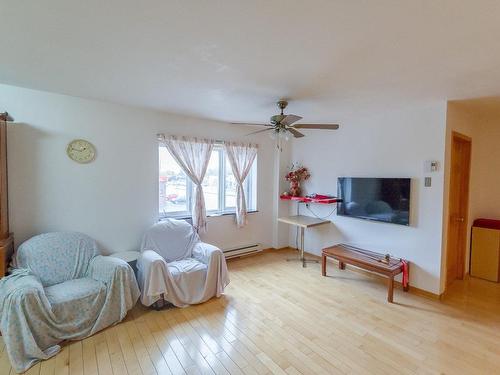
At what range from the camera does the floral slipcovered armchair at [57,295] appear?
6.04 feet

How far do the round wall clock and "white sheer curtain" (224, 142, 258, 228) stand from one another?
1.91 m

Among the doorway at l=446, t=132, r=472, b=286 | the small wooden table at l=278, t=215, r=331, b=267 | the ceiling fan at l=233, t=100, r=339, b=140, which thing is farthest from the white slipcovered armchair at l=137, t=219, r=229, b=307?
the doorway at l=446, t=132, r=472, b=286

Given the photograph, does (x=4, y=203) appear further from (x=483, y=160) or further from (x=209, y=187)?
(x=483, y=160)

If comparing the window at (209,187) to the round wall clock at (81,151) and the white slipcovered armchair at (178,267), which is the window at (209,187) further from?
the round wall clock at (81,151)

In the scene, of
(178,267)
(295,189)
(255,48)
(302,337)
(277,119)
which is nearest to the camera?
(255,48)

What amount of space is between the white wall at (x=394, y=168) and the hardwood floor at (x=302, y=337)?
58 centimetres

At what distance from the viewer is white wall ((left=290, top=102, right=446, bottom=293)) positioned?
292cm

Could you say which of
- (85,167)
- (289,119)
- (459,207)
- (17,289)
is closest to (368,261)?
(459,207)

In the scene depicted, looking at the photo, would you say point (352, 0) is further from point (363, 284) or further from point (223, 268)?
point (363, 284)

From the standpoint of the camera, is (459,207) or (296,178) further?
(296,178)

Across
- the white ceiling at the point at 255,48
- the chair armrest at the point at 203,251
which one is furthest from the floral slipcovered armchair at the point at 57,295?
the white ceiling at the point at 255,48

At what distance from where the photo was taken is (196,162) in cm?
365

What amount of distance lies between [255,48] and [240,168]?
2542 millimetres

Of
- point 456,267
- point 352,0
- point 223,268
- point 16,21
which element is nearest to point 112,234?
point 223,268
